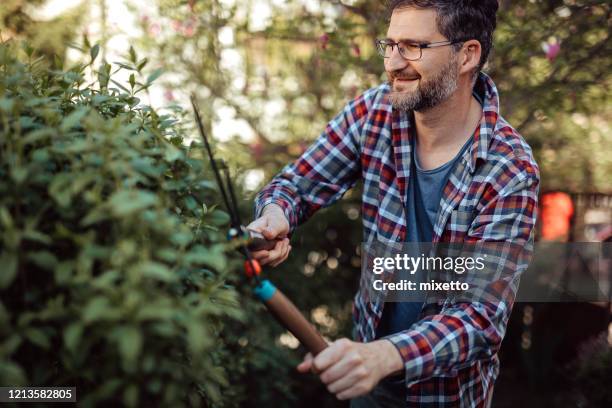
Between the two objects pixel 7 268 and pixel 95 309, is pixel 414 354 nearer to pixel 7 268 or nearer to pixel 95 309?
pixel 95 309

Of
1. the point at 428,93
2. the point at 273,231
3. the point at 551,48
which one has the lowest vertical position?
the point at 273,231

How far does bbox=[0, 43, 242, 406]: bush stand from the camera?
3.57ft

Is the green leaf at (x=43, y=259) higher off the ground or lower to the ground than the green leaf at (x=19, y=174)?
lower

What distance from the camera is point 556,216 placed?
4.84m

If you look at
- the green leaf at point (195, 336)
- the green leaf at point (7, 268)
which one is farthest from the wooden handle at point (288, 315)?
the green leaf at point (7, 268)

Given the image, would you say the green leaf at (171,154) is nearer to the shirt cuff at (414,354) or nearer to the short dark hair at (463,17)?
the shirt cuff at (414,354)

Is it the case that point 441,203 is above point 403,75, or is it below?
below

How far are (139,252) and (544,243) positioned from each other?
14.1 ft

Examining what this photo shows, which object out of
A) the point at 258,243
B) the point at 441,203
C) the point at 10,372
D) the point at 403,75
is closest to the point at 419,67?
the point at 403,75

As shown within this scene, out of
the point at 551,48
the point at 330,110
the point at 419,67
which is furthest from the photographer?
the point at 330,110

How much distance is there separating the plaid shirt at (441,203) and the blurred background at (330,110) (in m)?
1.27

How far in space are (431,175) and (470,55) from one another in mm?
532

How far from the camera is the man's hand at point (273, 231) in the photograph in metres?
1.88

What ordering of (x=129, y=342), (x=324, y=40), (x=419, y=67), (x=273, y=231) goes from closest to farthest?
1. (x=129, y=342)
2. (x=273, y=231)
3. (x=419, y=67)
4. (x=324, y=40)
